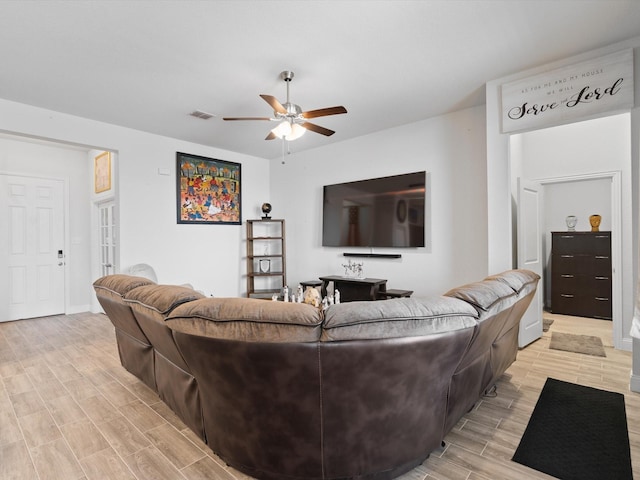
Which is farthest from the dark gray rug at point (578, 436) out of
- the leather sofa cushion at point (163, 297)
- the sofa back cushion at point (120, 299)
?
the sofa back cushion at point (120, 299)

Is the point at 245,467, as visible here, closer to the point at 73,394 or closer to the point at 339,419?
the point at 339,419

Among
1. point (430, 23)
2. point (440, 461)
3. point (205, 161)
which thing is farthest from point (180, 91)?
point (440, 461)

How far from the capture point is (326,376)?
1.35 m

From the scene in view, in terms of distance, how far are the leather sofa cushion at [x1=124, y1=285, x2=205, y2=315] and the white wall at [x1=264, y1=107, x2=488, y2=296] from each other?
3.21 metres

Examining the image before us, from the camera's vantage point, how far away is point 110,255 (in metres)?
5.45

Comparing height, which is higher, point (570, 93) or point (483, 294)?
point (570, 93)

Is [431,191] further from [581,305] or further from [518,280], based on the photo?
[581,305]

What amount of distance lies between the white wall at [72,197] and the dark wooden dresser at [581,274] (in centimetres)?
778

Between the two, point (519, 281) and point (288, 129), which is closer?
point (519, 281)

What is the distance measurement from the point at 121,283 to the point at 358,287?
9.56 feet

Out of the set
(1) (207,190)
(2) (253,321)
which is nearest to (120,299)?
(2) (253,321)

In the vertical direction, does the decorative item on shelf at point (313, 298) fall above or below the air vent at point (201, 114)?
below

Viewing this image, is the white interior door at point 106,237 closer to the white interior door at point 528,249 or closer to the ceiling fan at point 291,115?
the ceiling fan at point 291,115

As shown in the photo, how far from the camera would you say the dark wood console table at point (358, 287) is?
4.37 m
